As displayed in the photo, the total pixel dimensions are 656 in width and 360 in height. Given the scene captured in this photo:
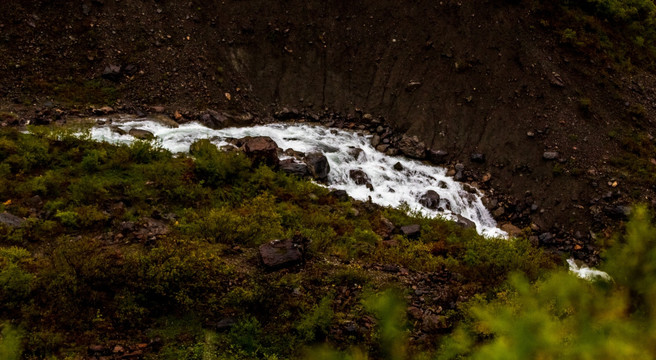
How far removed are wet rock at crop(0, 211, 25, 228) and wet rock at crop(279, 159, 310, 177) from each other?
7.48 meters

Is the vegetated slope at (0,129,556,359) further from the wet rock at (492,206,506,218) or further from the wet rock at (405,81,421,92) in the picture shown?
the wet rock at (405,81,421,92)

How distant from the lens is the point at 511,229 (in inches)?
597

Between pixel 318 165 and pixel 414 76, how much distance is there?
24.1 feet

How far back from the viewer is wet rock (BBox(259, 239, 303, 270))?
8.71 metres

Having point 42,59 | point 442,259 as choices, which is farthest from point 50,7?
point 442,259

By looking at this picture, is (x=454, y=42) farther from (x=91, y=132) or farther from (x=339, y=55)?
(x=91, y=132)

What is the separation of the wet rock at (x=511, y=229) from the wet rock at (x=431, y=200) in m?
2.42

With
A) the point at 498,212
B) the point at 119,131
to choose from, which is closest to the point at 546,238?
the point at 498,212

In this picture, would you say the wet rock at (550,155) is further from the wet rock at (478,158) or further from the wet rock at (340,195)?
the wet rock at (340,195)

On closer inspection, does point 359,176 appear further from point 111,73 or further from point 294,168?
point 111,73

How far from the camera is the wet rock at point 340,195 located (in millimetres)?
14086

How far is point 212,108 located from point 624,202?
51.9 ft

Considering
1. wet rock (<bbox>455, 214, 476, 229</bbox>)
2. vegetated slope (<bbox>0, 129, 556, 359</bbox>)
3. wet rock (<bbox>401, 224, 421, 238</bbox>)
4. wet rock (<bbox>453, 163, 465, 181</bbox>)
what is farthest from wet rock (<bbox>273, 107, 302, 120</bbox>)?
wet rock (<bbox>401, 224, 421, 238</bbox>)

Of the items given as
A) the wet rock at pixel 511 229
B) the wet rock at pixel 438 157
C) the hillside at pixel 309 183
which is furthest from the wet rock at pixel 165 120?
the wet rock at pixel 511 229
